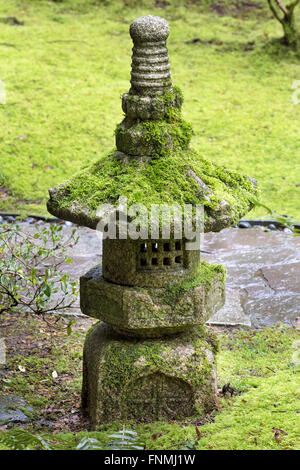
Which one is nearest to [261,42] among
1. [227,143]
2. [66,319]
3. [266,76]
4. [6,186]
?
[266,76]

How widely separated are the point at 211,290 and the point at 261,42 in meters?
10.9

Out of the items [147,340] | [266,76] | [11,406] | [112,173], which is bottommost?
[11,406]

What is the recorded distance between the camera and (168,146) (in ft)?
14.1

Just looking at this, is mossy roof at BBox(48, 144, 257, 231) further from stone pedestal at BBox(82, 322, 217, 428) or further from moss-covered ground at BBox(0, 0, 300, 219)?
moss-covered ground at BBox(0, 0, 300, 219)

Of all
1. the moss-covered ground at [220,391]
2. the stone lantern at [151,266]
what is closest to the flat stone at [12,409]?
the moss-covered ground at [220,391]

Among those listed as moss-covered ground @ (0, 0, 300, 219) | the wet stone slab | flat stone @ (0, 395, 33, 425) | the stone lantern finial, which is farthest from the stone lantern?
moss-covered ground @ (0, 0, 300, 219)

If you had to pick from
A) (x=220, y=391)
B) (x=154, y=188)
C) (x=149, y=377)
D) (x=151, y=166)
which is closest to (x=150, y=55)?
(x=151, y=166)

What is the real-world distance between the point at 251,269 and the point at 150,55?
397cm

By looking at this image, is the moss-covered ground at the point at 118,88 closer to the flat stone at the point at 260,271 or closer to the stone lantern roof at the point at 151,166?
the flat stone at the point at 260,271

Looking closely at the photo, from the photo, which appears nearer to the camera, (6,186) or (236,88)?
(6,186)

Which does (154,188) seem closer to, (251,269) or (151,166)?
(151,166)

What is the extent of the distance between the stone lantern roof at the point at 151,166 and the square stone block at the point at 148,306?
548 mm

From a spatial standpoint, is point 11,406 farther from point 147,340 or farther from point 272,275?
point 272,275
